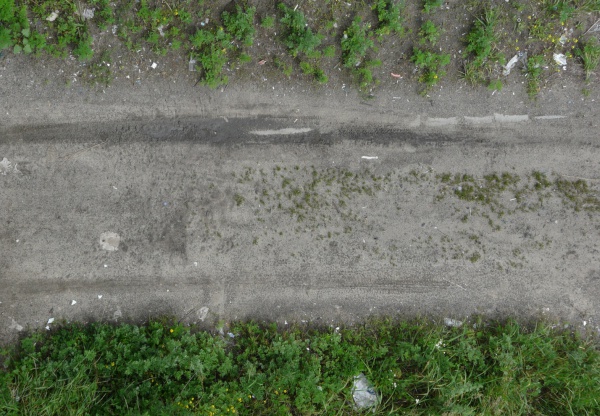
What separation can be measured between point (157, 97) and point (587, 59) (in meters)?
4.51

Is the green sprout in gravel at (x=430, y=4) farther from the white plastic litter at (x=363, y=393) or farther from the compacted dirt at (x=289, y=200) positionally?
the white plastic litter at (x=363, y=393)

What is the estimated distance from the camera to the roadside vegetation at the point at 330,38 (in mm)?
4016

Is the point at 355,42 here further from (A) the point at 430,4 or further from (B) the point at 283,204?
(B) the point at 283,204

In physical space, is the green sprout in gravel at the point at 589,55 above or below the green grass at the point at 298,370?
above

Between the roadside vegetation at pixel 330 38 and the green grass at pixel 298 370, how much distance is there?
2.55 meters

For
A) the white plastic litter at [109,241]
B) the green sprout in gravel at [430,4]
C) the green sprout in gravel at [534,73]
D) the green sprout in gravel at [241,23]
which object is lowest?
the white plastic litter at [109,241]

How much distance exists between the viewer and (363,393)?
4.14m

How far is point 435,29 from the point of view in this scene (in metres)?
4.20

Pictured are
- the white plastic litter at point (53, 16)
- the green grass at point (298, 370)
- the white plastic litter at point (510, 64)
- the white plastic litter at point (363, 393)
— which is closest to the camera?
the green grass at point (298, 370)

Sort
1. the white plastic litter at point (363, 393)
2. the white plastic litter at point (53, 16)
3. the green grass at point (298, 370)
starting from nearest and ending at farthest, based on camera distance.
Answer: the green grass at point (298, 370)
the white plastic litter at point (53, 16)
the white plastic litter at point (363, 393)

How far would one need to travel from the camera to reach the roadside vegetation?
402 cm

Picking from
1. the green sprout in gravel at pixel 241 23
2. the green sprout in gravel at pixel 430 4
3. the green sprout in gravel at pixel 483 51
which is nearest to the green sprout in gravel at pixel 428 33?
the green sprout in gravel at pixel 430 4

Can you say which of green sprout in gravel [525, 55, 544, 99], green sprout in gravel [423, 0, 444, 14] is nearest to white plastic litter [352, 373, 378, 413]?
green sprout in gravel [525, 55, 544, 99]

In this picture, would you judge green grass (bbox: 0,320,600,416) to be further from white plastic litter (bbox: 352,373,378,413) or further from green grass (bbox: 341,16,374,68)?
green grass (bbox: 341,16,374,68)
